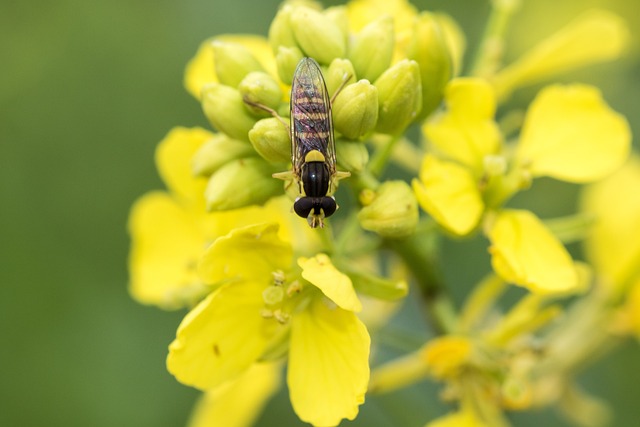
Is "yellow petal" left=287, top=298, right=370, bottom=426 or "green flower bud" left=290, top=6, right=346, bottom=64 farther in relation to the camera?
"green flower bud" left=290, top=6, right=346, bottom=64

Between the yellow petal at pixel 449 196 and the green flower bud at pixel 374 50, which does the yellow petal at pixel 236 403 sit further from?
the green flower bud at pixel 374 50

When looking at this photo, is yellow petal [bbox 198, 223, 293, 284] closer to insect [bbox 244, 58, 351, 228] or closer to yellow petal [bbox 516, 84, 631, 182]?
insect [bbox 244, 58, 351, 228]

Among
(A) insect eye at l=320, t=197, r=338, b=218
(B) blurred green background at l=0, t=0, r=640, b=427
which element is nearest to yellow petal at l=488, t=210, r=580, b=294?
(A) insect eye at l=320, t=197, r=338, b=218

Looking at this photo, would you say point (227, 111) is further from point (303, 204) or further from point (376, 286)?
point (376, 286)

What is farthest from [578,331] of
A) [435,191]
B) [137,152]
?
[137,152]

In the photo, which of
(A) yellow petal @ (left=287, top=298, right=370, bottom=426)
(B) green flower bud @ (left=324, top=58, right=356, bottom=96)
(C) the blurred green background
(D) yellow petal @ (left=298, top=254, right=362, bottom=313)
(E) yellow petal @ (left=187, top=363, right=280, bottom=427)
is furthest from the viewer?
(C) the blurred green background

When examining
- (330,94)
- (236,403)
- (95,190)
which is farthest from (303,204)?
(95,190)
